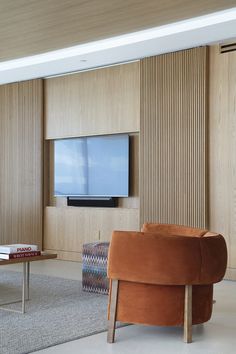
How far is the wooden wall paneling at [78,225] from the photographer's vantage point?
7.48 m

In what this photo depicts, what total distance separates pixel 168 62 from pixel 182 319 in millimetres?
4106

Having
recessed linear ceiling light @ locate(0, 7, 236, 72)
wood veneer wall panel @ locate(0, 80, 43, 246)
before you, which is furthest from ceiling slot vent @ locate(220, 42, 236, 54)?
wood veneer wall panel @ locate(0, 80, 43, 246)

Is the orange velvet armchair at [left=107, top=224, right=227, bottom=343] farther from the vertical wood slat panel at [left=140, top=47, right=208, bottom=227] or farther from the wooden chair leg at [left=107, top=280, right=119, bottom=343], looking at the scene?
the vertical wood slat panel at [left=140, top=47, right=208, bottom=227]

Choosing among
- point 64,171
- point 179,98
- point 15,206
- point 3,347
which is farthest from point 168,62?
point 3,347

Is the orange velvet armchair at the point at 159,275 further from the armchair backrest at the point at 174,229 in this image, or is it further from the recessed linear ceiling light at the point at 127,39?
the recessed linear ceiling light at the point at 127,39

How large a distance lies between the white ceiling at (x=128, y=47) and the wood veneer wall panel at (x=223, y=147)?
0.35 meters

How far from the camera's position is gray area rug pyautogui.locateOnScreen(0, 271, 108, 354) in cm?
359

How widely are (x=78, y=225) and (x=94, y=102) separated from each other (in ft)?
5.64

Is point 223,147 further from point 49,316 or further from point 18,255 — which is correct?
point 49,316

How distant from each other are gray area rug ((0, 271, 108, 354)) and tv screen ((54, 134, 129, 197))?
195 centimetres

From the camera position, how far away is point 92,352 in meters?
3.37

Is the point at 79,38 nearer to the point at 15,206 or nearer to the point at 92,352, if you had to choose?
the point at 15,206

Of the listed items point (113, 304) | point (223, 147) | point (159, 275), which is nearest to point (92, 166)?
point (223, 147)

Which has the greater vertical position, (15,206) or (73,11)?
(73,11)
